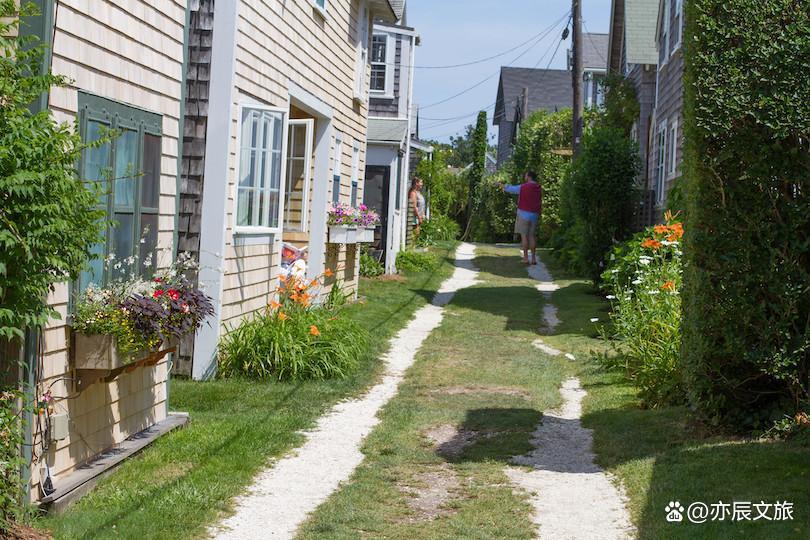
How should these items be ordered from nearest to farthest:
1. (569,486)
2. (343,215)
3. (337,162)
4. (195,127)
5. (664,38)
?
1. (569,486)
2. (195,127)
3. (343,215)
4. (337,162)
5. (664,38)

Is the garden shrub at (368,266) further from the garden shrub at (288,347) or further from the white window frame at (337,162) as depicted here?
the garden shrub at (288,347)

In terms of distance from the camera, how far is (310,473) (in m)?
6.98

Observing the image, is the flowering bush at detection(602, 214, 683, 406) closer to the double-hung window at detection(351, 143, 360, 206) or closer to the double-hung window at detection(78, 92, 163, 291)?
the double-hung window at detection(78, 92, 163, 291)

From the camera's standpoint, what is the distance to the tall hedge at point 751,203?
7234 millimetres

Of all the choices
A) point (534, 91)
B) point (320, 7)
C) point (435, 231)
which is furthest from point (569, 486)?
point (534, 91)

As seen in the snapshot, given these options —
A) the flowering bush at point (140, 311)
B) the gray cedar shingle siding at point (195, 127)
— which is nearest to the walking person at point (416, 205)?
the gray cedar shingle siding at point (195, 127)

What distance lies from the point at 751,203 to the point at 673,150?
11.9 meters

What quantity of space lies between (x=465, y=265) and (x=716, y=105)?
1830cm

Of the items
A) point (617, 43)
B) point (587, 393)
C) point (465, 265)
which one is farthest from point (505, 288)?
point (617, 43)

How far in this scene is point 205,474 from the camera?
6570 millimetres

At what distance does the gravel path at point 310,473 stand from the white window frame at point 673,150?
923 cm

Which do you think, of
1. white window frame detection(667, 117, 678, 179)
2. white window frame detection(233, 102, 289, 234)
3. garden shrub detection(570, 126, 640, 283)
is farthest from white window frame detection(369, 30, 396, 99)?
white window frame detection(233, 102, 289, 234)

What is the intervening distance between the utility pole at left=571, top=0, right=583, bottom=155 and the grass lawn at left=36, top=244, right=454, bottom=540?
15.1 m

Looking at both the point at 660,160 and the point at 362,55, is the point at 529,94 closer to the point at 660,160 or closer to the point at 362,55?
the point at 660,160
